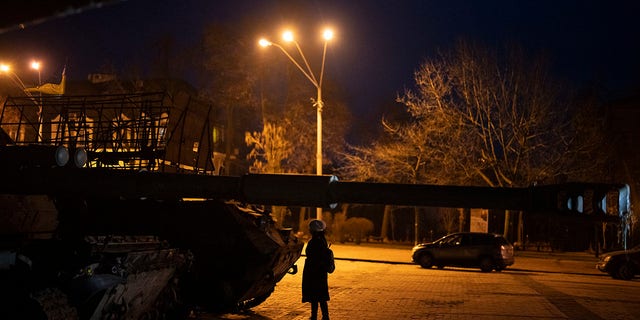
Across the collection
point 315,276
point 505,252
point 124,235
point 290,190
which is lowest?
point 505,252

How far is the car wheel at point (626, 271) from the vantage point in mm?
22250

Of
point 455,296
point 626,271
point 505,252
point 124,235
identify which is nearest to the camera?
point 124,235

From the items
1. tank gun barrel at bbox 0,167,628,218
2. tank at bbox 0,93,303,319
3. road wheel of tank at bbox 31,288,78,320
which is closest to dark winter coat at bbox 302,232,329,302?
tank at bbox 0,93,303,319

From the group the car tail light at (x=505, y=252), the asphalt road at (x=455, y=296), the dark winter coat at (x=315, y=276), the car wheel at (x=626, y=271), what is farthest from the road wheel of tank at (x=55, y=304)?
the car wheel at (x=626, y=271)

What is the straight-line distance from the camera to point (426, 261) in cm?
2469

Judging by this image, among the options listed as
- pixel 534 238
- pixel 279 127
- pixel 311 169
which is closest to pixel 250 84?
pixel 279 127

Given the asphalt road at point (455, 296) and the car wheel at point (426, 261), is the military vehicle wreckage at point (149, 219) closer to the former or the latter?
the asphalt road at point (455, 296)

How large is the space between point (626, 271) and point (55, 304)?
20958 mm

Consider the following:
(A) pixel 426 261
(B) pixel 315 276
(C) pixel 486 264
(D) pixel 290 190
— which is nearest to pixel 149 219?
(B) pixel 315 276

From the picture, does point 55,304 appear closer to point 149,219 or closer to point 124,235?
point 124,235

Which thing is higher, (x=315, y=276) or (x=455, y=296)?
(x=315, y=276)

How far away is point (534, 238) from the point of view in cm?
4091

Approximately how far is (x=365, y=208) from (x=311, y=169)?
9896 millimetres

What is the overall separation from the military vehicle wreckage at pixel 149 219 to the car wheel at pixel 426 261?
14.9 m
